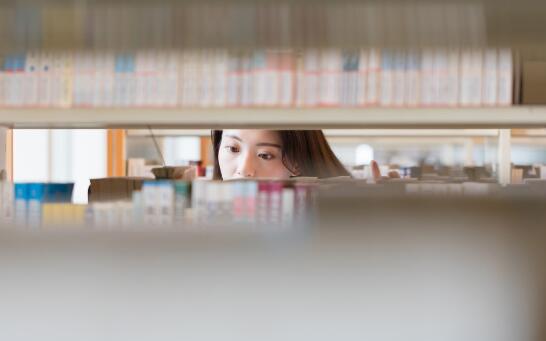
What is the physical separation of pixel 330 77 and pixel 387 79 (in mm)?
117

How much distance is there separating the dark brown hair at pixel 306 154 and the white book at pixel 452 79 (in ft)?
3.75

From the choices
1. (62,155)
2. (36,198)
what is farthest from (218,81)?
(62,155)

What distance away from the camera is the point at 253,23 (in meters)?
1.21

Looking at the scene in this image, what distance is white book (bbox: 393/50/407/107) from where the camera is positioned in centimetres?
109

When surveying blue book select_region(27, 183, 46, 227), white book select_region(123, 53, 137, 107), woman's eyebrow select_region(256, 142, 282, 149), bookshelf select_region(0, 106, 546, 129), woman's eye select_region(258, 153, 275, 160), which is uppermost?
white book select_region(123, 53, 137, 107)

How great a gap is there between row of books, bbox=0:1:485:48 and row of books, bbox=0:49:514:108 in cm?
6

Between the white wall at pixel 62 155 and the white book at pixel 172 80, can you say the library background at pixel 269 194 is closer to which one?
the white book at pixel 172 80

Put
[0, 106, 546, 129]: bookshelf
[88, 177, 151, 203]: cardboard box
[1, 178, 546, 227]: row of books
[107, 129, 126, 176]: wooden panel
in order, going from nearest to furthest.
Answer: [0, 106, 546, 129]: bookshelf, [1, 178, 546, 227]: row of books, [88, 177, 151, 203]: cardboard box, [107, 129, 126, 176]: wooden panel

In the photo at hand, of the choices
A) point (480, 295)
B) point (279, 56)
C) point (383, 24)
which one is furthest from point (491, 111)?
point (480, 295)

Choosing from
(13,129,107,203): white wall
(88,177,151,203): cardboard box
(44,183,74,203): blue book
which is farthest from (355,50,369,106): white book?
(13,129,107,203): white wall

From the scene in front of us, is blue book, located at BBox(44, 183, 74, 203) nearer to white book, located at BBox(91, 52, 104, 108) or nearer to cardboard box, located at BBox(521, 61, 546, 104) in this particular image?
white book, located at BBox(91, 52, 104, 108)

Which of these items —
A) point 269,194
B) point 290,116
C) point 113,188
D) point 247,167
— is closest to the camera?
point 290,116

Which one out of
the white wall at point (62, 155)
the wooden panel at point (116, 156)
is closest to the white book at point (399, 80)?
the white wall at point (62, 155)

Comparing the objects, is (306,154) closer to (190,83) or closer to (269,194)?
(269,194)
